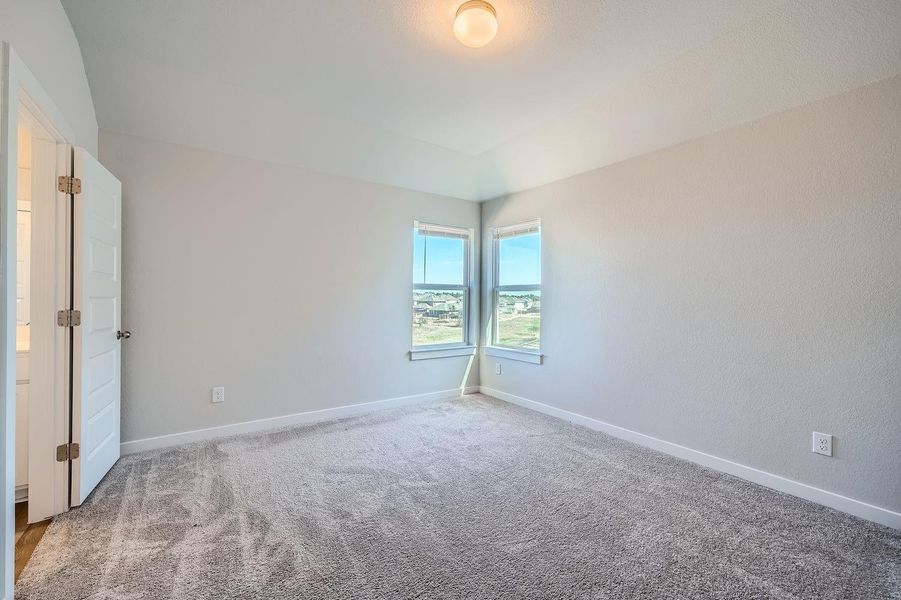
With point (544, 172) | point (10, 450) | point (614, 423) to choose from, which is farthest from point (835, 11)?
point (10, 450)

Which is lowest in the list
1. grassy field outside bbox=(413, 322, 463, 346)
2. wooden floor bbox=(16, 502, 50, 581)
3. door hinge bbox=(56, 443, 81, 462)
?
wooden floor bbox=(16, 502, 50, 581)

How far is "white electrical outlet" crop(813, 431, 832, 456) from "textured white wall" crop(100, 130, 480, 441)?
3200 mm

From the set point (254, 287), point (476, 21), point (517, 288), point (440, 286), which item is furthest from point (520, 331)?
point (476, 21)

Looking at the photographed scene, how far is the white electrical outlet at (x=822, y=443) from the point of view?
7.82ft

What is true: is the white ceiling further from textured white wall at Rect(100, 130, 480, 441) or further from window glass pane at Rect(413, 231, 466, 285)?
window glass pane at Rect(413, 231, 466, 285)

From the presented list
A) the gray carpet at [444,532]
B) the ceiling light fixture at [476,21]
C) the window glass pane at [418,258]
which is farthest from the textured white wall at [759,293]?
the ceiling light fixture at [476,21]

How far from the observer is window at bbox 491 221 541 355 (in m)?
4.30

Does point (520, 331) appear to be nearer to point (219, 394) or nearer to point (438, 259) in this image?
point (438, 259)

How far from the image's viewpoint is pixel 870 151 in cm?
223

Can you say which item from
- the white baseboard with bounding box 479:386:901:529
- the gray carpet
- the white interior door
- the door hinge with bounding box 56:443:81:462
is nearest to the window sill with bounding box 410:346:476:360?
the white baseboard with bounding box 479:386:901:529

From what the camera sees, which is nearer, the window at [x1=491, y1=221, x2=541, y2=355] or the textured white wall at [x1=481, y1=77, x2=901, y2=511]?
the textured white wall at [x1=481, y1=77, x2=901, y2=511]

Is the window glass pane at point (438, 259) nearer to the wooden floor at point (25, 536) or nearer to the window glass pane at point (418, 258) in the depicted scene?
the window glass pane at point (418, 258)

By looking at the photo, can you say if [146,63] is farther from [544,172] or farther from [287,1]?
[544,172]

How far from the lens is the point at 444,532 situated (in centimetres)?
206
